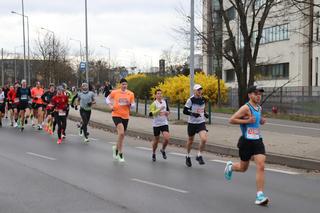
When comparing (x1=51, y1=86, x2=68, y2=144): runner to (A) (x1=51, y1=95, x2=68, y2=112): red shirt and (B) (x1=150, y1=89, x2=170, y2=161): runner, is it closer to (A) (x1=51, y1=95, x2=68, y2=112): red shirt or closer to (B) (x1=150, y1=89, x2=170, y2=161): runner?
(A) (x1=51, y1=95, x2=68, y2=112): red shirt

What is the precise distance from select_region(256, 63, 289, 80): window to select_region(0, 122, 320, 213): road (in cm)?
4481

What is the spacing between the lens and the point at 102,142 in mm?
15984

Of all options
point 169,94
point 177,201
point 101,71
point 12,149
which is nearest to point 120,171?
point 177,201

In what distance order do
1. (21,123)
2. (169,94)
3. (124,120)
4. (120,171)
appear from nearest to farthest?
1. (120,171)
2. (124,120)
3. (21,123)
4. (169,94)

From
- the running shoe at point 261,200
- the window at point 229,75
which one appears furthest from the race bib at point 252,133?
the window at point 229,75

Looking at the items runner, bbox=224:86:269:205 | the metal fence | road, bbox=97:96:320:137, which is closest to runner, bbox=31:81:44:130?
road, bbox=97:96:320:137

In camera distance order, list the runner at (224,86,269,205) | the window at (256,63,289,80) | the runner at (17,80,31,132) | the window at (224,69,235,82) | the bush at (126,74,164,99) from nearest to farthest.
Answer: the runner at (224,86,269,205), the runner at (17,80,31,132), the bush at (126,74,164,99), the window at (256,63,289,80), the window at (224,69,235,82)

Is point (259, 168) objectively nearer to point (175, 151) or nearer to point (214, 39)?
point (175, 151)

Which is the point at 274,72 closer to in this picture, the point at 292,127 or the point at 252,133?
the point at 292,127

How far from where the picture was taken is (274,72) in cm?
5875

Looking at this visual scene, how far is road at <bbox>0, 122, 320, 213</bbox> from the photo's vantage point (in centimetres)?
718

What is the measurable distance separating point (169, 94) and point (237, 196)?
34.7 m

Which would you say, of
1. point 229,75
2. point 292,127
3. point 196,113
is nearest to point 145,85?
point 229,75

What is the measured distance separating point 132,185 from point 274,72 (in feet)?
171
